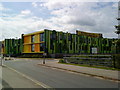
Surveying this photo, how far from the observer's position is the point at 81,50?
217ft

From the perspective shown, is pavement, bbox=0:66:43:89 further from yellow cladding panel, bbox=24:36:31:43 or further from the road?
yellow cladding panel, bbox=24:36:31:43

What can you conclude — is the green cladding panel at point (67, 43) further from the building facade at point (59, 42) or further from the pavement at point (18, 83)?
the pavement at point (18, 83)

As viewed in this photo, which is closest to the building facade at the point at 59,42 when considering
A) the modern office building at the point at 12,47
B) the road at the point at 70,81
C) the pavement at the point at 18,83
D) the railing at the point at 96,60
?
the modern office building at the point at 12,47

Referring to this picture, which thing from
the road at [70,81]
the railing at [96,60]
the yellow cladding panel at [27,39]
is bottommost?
the road at [70,81]

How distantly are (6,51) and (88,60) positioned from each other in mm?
75282

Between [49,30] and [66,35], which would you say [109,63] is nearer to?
[49,30]

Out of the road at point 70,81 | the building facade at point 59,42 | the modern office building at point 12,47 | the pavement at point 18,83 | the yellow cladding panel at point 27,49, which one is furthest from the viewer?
the modern office building at point 12,47

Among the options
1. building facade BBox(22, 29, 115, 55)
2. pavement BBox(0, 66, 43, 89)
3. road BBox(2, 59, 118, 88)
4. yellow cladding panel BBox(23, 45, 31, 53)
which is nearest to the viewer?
pavement BBox(0, 66, 43, 89)

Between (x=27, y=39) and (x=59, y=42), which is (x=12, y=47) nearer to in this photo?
(x=27, y=39)

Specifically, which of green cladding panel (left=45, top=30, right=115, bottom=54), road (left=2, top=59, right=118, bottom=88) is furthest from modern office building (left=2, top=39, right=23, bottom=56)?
road (left=2, top=59, right=118, bottom=88)

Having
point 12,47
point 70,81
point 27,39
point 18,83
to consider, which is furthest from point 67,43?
point 18,83

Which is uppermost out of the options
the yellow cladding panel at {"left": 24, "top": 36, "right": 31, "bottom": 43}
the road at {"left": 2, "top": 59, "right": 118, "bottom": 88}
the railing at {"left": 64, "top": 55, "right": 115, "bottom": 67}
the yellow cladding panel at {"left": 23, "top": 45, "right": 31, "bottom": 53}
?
the yellow cladding panel at {"left": 24, "top": 36, "right": 31, "bottom": 43}

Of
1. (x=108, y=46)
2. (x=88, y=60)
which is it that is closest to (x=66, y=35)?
(x=108, y=46)

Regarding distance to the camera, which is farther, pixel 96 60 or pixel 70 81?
pixel 96 60
